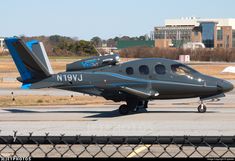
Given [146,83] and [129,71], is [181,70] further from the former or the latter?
[129,71]

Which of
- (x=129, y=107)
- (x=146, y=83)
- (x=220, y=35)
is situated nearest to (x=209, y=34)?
(x=220, y=35)

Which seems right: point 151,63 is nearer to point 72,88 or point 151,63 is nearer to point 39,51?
point 72,88

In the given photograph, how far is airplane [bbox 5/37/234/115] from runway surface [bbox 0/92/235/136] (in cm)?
70

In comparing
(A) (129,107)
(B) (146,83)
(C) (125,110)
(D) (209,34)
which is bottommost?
(D) (209,34)

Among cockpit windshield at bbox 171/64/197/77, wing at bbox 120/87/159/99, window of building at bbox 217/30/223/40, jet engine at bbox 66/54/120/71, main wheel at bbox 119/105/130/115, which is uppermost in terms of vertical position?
jet engine at bbox 66/54/120/71

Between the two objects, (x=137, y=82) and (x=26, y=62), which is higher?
(x=26, y=62)

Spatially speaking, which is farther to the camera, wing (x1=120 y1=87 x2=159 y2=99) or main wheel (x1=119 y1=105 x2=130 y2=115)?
main wheel (x1=119 y1=105 x2=130 y2=115)

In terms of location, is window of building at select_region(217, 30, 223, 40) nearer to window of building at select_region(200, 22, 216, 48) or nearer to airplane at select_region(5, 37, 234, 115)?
window of building at select_region(200, 22, 216, 48)

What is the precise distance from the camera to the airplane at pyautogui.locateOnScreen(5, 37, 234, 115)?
74.1 ft

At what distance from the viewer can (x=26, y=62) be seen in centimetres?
2414

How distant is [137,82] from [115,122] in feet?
12.3

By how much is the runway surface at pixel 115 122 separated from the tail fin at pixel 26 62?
1473mm

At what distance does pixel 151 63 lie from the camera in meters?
22.9

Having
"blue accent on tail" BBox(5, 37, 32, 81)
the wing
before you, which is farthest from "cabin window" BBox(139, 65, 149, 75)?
"blue accent on tail" BBox(5, 37, 32, 81)
